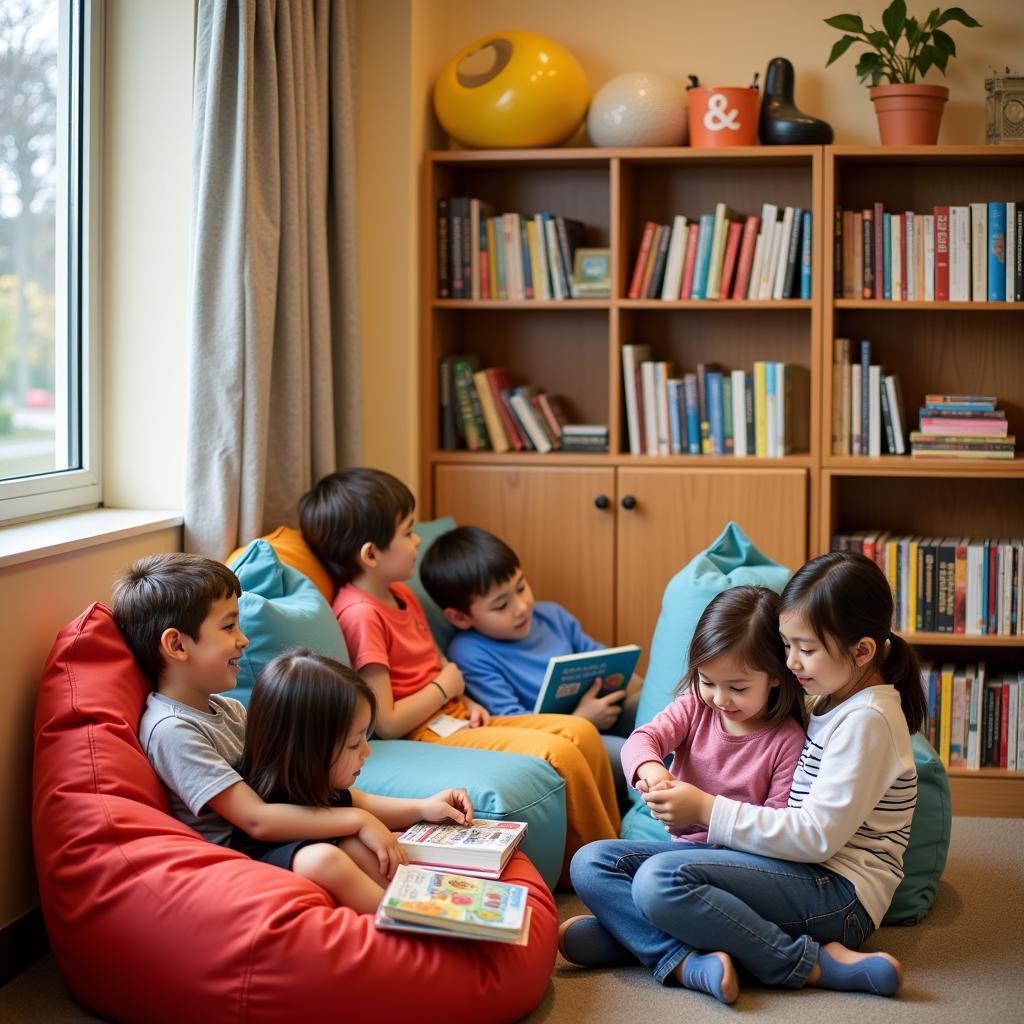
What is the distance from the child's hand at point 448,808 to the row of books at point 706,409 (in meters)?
1.46

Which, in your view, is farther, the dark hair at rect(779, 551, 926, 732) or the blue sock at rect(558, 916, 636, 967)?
the blue sock at rect(558, 916, 636, 967)

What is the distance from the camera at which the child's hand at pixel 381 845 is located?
2023mm

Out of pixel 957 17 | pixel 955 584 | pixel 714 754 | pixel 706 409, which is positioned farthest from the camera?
pixel 706 409

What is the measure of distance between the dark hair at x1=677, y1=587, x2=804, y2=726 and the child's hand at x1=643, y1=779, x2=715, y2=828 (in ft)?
0.62

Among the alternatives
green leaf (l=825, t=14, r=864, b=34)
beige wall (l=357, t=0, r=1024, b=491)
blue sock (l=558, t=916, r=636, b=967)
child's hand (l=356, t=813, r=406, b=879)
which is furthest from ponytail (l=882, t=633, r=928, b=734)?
green leaf (l=825, t=14, r=864, b=34)

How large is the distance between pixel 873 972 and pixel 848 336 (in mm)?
1975

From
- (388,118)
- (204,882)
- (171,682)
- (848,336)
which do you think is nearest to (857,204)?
(848,336)

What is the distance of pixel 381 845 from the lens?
6.65 feet

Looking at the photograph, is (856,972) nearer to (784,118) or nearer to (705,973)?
(705,973)

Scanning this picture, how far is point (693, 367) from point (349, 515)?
4.43 feet

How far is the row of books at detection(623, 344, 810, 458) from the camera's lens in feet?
11.0

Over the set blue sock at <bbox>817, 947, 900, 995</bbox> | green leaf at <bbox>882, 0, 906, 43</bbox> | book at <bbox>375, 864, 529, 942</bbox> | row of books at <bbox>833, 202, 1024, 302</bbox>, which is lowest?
blue sock at <bbox>817, 947, 900, 995</bbox>

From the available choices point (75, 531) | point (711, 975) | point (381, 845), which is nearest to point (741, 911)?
point (711, 975)

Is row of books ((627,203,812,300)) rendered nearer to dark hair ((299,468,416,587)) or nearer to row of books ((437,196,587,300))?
row of books ((437,196,587,300))
